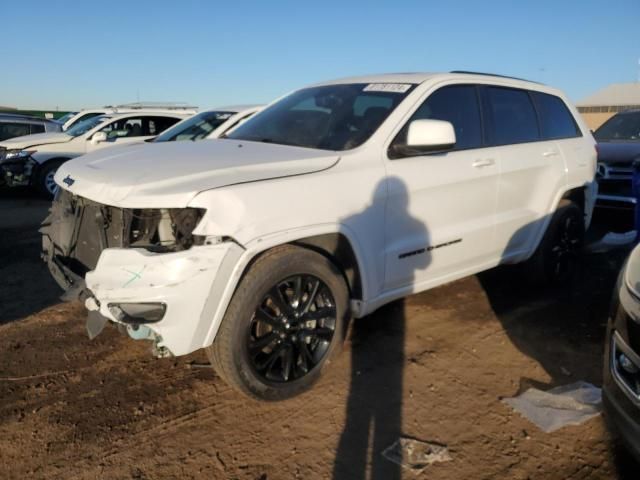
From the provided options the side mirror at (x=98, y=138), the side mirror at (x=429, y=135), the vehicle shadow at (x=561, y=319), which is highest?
the side mirror at (x=429, y=135)

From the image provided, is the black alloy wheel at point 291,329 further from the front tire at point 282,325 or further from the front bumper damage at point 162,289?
the front bumper damage at point 162,289

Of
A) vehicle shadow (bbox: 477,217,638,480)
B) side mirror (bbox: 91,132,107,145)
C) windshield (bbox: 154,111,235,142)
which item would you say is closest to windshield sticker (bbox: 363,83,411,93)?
vehicle shadow (bbox: 477,217,638,480)

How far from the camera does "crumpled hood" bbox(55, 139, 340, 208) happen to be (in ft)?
Answer: 8.80

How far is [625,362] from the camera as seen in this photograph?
2363 mm

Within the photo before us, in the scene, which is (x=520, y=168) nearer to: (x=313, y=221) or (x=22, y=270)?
(x=313, y=221)

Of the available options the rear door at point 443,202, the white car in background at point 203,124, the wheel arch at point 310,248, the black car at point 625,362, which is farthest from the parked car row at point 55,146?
the black car at point 625,362

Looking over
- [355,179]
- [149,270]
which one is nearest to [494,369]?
[355,179]

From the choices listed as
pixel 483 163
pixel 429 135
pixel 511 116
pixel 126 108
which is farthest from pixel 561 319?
pixel 126 108

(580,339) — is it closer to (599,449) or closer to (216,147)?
(599,449)

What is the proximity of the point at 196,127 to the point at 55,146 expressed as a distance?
378cm

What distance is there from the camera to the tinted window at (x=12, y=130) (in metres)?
11.8

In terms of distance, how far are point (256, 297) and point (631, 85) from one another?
60.3 m

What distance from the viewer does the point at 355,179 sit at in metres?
3.20

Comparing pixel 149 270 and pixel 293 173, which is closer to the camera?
pixel 149 270
